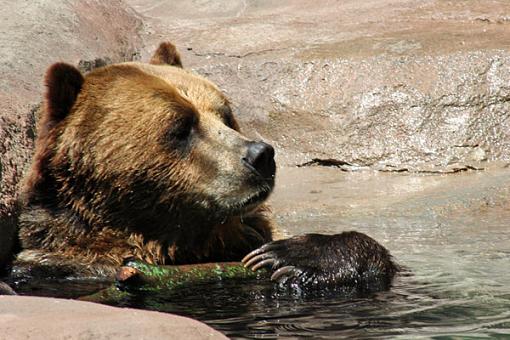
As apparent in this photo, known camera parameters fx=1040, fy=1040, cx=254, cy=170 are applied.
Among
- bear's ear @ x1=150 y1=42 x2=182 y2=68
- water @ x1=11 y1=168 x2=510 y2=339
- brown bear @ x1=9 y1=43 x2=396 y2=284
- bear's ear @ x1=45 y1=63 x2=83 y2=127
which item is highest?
bear's ear @ x1=150 y1=42 x2=182 y2=68

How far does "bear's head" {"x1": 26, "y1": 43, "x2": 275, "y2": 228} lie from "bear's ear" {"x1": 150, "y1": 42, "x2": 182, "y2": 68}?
0.93 m

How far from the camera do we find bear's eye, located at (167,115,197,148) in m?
6.17

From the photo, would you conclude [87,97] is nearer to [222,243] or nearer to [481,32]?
[222,243]

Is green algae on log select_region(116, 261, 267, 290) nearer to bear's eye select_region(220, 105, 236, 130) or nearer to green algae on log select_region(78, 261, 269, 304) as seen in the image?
green algae on log select_region(78, 261, 269, 304)

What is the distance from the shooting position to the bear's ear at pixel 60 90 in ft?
20.1

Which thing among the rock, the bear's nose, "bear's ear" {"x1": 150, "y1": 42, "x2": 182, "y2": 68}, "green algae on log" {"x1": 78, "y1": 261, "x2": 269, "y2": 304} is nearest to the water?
"green algae on log" {"x1": 78, "y1": 261, "x2": 269, "y2": 304}

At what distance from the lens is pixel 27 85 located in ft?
25.9

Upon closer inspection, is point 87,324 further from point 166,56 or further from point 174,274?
point 166,56

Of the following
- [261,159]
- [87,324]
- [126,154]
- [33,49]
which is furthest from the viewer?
[33,49]

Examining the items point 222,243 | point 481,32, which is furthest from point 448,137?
point 222,243

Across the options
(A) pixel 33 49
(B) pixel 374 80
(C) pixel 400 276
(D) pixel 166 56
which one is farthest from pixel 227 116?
(B) pixel 374 80

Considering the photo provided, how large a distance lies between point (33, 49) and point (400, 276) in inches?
158

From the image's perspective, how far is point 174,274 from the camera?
5.86m

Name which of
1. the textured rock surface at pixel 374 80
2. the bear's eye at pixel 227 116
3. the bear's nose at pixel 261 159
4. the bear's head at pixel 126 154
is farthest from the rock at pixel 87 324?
the textured rock surface at pixel 374 80
